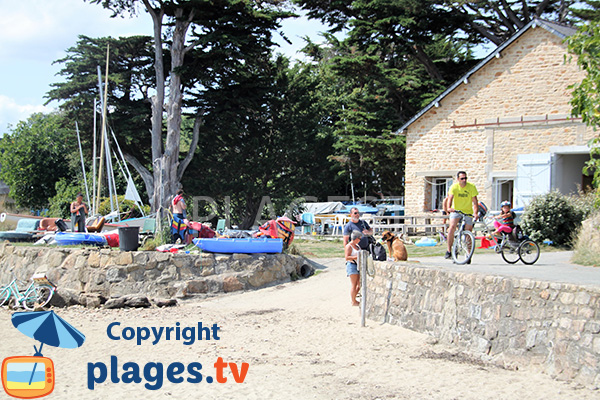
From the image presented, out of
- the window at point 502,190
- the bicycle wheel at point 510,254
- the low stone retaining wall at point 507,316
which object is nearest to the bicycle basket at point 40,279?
the low stone retaining wall at point 507,316

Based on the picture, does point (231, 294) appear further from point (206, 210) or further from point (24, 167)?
point (24, 167)

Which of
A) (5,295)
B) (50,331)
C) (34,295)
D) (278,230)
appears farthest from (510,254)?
(5,295)

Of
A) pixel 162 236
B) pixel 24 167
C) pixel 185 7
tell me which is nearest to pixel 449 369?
pixel 162 236

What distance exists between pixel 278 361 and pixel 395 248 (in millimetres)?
4078

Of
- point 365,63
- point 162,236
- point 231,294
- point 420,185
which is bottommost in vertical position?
point 231,294

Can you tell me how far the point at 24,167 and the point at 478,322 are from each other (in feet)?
107

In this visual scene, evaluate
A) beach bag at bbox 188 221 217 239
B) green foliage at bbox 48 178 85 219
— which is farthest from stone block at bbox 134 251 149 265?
green foliage at bbox 48 178 85 219

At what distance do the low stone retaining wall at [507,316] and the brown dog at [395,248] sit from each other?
1.36m

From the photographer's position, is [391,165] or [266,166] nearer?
[391,165]

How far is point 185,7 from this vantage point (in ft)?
87.1

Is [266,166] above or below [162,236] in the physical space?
above

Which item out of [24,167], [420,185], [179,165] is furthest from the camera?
[24,167]

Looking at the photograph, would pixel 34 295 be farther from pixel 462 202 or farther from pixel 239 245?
pixel 462 202

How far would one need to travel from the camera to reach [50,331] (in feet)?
34.6
